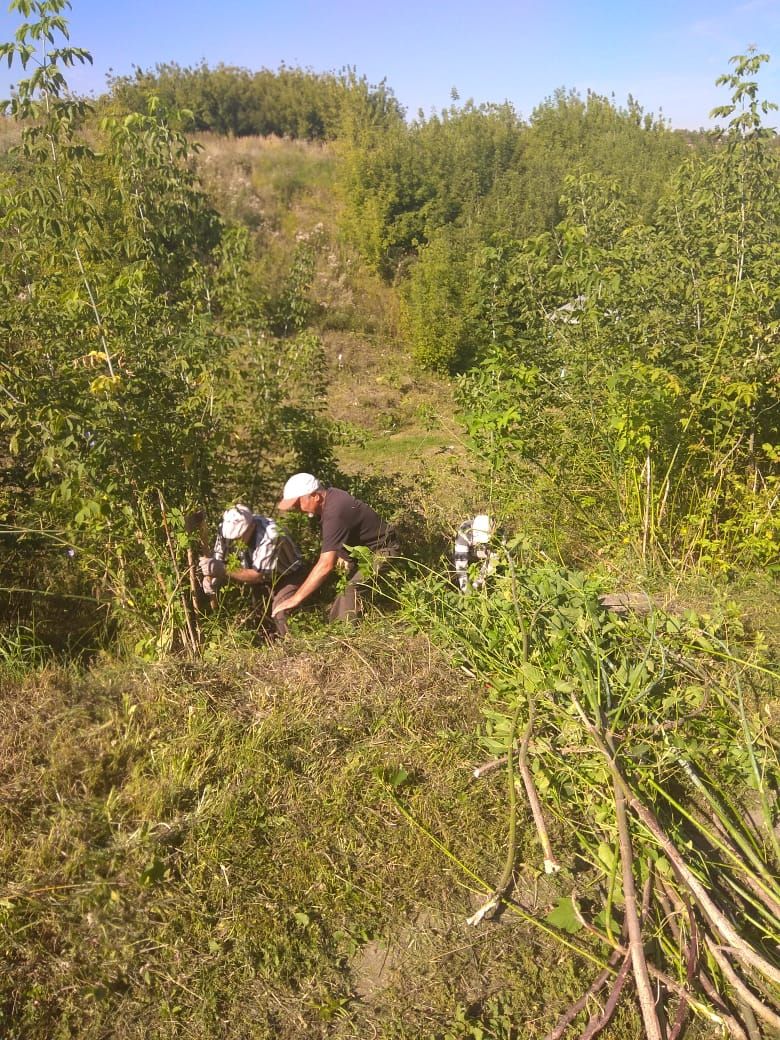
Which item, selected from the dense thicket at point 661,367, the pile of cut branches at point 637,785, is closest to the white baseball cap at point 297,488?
the pile of cut branches at point 637,785

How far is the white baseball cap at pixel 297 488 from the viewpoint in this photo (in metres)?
4.30

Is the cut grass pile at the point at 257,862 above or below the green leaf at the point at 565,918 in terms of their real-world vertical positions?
above

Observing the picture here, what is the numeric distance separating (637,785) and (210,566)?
2.63 metres

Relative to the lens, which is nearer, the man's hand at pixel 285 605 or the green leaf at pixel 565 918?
the green leaf at pixel 565 918

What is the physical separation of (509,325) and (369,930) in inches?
165

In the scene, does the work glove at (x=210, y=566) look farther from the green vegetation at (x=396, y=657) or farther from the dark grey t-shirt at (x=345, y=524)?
the dark grey t-shirt at (x=345, y=524)

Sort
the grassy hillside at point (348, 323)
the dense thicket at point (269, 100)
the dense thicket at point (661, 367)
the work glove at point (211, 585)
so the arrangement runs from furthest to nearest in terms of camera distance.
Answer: the dense thicket at point (269, 100) < the grassy hillside at point (348, 323) < the dense thicket at point (661, 367) < the work glove at point (211, 585)

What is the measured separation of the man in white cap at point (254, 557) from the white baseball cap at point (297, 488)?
177 mm

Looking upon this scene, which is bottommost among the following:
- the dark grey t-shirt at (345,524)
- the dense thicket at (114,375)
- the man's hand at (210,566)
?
the man's hand at (210,566)

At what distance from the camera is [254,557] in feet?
14.6

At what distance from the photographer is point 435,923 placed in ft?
8.42

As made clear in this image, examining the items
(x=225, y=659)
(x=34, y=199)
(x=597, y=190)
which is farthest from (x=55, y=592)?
(x=597, y=190)

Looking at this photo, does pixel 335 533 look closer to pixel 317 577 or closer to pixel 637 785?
pixel 317 577

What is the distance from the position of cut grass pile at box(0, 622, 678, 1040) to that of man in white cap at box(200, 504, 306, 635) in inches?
36.7
